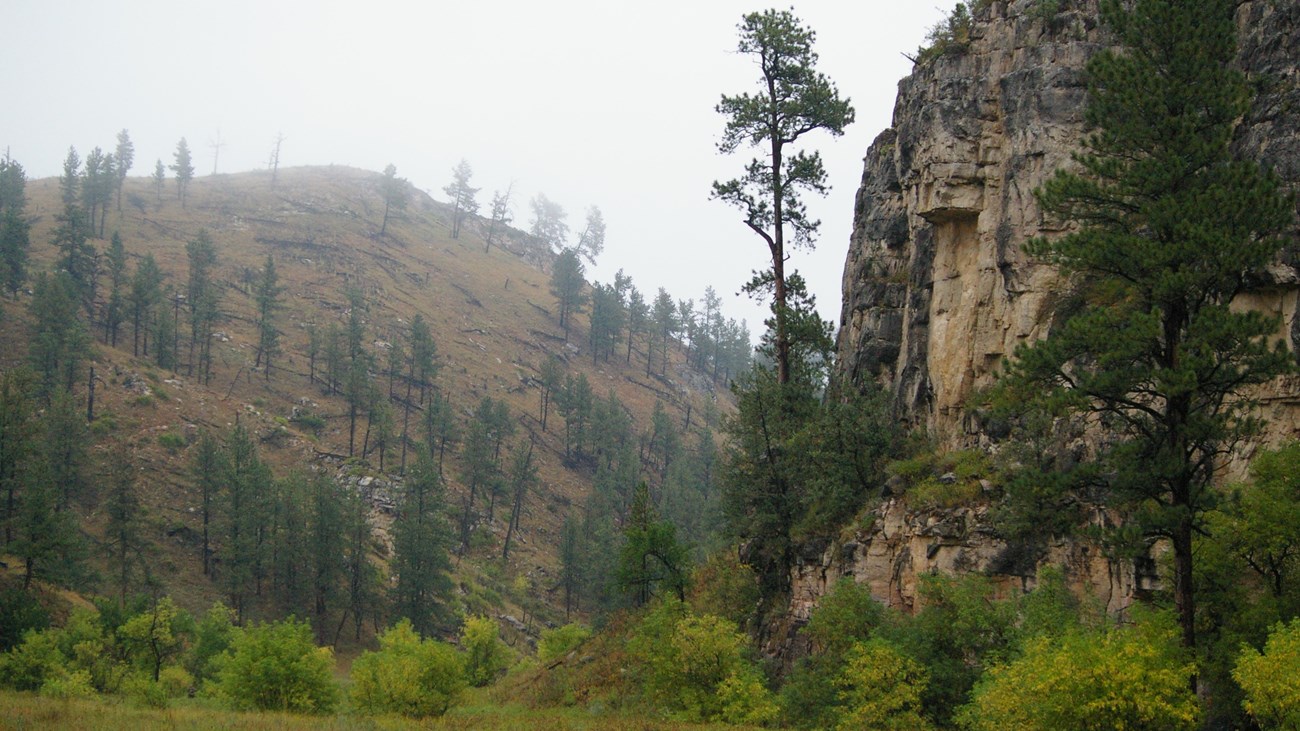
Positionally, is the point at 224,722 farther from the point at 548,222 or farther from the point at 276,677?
the point at 548,222

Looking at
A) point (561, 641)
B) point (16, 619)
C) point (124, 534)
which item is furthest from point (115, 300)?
point (561, 641)

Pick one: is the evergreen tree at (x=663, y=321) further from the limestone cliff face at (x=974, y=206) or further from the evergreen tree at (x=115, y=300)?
the limestone cliff face at (x=974, y=206)

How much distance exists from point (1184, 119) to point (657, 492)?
79660 millimetres

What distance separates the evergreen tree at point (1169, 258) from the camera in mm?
16125

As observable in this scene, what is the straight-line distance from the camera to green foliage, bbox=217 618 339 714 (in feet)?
81.3

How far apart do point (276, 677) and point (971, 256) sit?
23.4 meters

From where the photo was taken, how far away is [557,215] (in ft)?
648

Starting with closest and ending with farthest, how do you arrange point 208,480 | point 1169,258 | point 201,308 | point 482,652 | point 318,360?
point 1169,258 → point 482,652 → point 208,480 → point 201,308 → point 318,360

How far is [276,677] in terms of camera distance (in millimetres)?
24938

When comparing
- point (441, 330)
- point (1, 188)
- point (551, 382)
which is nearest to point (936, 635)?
point (551, 382)

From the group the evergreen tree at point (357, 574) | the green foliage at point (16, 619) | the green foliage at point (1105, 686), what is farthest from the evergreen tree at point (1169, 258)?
the evergreen tree at point (357, 574)

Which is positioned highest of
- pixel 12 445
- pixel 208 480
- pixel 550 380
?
pixel 550 380

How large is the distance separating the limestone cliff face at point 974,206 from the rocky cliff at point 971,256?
1.6 inches

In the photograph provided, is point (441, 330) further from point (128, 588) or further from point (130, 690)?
point (130, 690)
